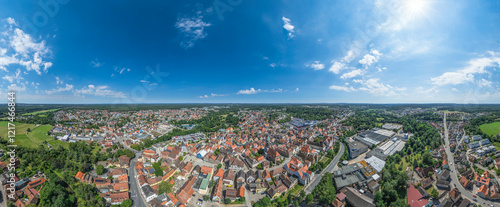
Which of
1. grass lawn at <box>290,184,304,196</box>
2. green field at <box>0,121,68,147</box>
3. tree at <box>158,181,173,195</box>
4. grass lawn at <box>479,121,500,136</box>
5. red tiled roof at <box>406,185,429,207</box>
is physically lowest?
grass lawn at <box>290,184,304,196</box>

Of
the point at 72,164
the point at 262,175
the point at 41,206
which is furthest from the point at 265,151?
the point at 72,164

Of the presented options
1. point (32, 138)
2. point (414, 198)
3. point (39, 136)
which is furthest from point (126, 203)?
point (39, 136)

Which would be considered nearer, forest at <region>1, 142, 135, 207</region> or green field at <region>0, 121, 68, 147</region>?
forest at <region>1, 142, 135, 207</region>

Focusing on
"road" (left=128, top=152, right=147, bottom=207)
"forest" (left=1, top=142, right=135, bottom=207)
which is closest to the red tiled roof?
"road" (left=128, top=152, right=147, bottom=207)

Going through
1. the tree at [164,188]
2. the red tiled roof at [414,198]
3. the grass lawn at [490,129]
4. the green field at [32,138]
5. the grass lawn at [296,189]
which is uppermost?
the grass lawn at [490,129]

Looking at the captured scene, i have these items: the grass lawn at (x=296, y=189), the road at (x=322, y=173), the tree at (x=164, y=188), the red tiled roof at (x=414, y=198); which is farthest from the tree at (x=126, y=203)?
the red tiled roof at (x=414, y=198)

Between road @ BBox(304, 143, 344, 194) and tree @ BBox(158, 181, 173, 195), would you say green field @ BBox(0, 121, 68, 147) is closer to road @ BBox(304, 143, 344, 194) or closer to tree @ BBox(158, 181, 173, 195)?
tree @ BBox(158, 181, 173, 195)

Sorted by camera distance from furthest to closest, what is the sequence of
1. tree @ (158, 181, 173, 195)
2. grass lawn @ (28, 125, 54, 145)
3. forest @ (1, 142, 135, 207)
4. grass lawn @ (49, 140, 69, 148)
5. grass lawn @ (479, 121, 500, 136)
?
grass lawn @ (479, 121, 500, 136)
grass lawn @ (28, 125, 54, 145)
grass lawn @ (49, 140, 69, 148)
tree @ (158, 181, 173, 195)
forest @ (1, 142, 135, 207)

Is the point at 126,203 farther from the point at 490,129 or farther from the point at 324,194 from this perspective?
the point at 490,129

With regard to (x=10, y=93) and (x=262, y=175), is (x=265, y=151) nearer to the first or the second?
(x=262, y=175)

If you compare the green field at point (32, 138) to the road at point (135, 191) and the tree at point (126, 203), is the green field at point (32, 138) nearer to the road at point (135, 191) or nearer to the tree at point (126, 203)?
the road at point (135, 191)

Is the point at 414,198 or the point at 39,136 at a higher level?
the point at 39,136
